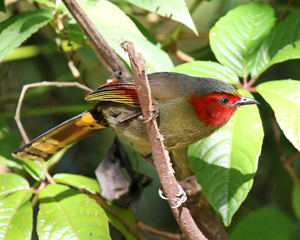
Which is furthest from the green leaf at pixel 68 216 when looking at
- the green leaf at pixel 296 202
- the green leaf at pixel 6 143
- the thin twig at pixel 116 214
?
the green leaf at pixel 296 202

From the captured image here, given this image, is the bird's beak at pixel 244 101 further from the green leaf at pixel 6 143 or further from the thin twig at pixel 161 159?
the green leaf at pixel 6 143

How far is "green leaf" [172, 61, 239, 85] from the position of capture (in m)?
2.49

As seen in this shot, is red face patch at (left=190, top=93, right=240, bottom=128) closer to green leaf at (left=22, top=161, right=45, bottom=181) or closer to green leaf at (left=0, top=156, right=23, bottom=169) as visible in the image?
green leaf at (left=22, top=161, right=45, bottom=181)

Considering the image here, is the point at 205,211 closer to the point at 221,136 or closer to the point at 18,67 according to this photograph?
the point at 221,136

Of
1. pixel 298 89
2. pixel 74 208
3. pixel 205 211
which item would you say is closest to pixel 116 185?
pixel 74 208

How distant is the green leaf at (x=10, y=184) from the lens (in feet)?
7.63

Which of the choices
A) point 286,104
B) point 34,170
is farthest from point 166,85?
point 34,170

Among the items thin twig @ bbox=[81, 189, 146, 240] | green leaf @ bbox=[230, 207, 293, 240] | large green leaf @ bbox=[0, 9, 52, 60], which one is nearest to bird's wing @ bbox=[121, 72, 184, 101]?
large green leaf @ bbox=[0, 9, 52, 60]

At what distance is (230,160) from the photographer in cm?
220

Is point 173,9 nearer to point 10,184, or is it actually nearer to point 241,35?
point 241,35

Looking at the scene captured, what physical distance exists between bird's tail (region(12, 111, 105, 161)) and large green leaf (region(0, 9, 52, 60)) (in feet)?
2.14

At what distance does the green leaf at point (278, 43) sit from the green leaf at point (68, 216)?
1.52 meters

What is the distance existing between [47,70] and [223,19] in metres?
2.37

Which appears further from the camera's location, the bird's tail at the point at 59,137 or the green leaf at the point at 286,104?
the bird's tail at the point at 59,137
